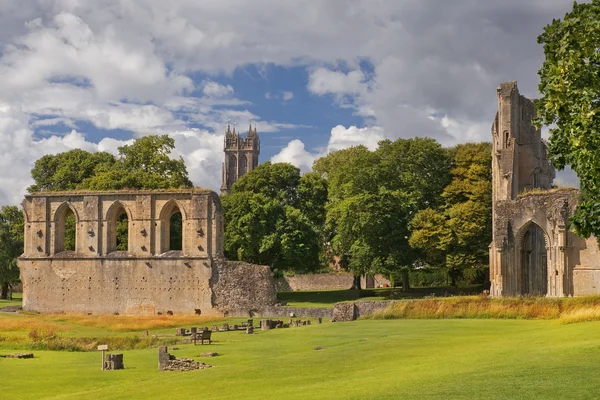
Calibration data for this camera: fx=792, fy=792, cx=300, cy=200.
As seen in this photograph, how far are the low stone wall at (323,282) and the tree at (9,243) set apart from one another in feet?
74.7

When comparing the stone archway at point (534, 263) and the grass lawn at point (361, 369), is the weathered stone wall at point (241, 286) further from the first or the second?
the grass lawn at point (361, 369)

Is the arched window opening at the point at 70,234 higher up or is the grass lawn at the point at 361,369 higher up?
the arched window opening at the point at 70,234

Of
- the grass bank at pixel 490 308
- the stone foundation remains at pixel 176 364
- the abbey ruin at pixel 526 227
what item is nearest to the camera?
the stone foundation remains at pixel 176 364

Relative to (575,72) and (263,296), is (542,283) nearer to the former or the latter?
(263,296)

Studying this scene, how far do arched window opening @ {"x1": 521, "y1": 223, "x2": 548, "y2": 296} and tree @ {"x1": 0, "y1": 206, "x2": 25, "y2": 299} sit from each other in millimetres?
35809

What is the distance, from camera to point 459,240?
1961 inches

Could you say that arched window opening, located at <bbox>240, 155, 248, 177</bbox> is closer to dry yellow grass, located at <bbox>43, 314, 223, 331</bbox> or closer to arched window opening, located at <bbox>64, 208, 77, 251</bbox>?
arched window opening, located at <bbox>64, 208, 77, 251</bbox>

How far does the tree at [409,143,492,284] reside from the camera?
50188mm

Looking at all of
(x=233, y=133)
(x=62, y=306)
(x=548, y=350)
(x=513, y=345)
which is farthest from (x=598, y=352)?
(x=233, y=133)

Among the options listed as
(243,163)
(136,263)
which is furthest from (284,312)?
(243,163)

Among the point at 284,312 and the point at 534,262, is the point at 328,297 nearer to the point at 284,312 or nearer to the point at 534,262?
the point at 284,312

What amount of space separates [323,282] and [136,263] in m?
29.1

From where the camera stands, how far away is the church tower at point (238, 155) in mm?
167750

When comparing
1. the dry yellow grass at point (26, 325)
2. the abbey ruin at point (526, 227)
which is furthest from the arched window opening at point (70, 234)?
the abbey ruin at point (526, 227)
